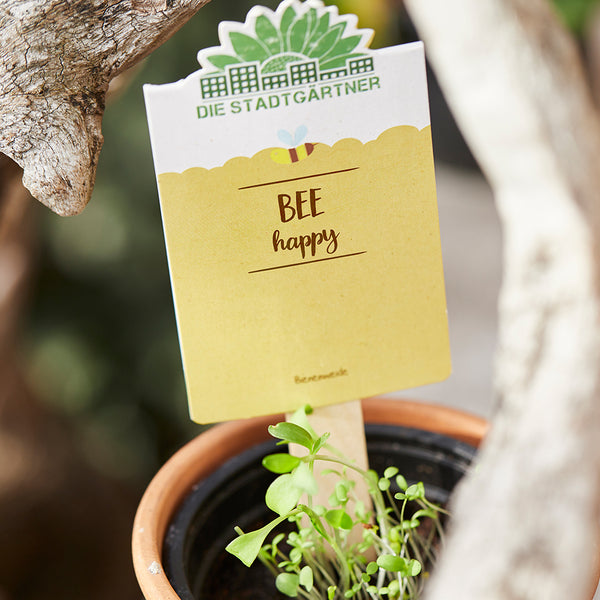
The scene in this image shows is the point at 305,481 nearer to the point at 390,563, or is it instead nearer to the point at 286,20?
the point at 390,563

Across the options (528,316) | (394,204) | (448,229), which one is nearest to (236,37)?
(394,204)

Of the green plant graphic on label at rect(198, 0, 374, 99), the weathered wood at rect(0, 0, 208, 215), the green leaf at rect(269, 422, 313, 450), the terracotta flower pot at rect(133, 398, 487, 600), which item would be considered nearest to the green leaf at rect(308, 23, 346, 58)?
the green plant graphic on label at rect(198, 0, 374, 99)

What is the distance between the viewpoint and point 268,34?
Result: 1.89 ft

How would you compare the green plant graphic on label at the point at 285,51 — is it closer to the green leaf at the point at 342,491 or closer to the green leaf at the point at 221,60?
the green leaf at the point at 221,60

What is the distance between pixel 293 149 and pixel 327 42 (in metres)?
0.10

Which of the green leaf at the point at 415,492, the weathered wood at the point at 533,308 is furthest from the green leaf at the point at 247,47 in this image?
the green leaf at the point at 415,492

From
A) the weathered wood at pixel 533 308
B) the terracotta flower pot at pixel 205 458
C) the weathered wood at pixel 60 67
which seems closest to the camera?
the weathered wood at pixel 533 308

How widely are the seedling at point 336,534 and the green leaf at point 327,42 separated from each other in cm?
33

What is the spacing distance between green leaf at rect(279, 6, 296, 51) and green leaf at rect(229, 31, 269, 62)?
2cm

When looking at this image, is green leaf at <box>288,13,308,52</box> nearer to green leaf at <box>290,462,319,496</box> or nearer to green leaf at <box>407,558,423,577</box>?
green leaf at <box>290,462,319,496</box>

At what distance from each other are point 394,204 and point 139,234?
0.90 m

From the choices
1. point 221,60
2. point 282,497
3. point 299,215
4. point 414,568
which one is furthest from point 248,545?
point 221,60

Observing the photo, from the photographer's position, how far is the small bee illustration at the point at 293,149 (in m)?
0.60

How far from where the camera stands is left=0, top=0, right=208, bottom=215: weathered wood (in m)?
0.54
